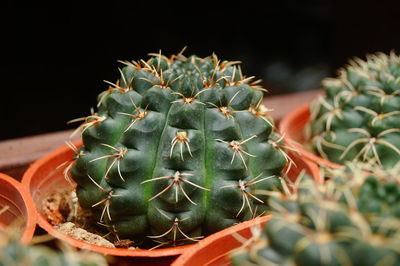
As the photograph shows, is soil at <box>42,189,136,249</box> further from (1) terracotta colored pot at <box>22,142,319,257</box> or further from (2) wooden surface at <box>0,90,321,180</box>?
(2) wooden surface at <box>0,90,321,180</box>

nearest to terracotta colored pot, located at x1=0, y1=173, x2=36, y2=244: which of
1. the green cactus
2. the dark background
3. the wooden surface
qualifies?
the wooden surface

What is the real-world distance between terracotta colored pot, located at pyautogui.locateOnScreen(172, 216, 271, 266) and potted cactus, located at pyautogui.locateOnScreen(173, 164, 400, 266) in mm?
177

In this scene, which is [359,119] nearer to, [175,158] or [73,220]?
[175,158]

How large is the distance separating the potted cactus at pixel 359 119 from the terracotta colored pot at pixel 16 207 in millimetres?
689

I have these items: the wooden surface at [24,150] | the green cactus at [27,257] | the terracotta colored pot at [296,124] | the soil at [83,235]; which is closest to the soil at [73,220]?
the soil at [83,235]

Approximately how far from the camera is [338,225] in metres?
0.75

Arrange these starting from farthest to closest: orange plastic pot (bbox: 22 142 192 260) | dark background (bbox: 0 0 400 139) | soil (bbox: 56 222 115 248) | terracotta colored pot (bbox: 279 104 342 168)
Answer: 1. dark background (bbox: 0 0 400 139)
2. terracotta colored pot (bbox: 279 104 342 168)
3. soil (bbox: 56 222 115 248)
4. orange plastic pot (bbox: 22 142 192 260)

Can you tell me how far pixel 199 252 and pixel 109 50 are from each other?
159cm

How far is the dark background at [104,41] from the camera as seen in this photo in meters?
2.31

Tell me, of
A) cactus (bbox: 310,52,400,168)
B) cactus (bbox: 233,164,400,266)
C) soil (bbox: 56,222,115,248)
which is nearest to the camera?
cactus (bbox: 233,164,400,266)

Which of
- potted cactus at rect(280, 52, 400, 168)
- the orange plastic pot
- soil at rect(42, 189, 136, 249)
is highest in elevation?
potted cactus at rect(280, 52, 400, 168)

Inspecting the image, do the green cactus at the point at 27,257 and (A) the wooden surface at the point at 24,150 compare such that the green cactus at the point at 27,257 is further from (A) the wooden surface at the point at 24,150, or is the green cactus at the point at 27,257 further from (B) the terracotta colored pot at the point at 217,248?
(A) the wooden surface at the point at 24,150

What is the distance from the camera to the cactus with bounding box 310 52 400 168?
1548 mm

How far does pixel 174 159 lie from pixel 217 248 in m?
0.20
